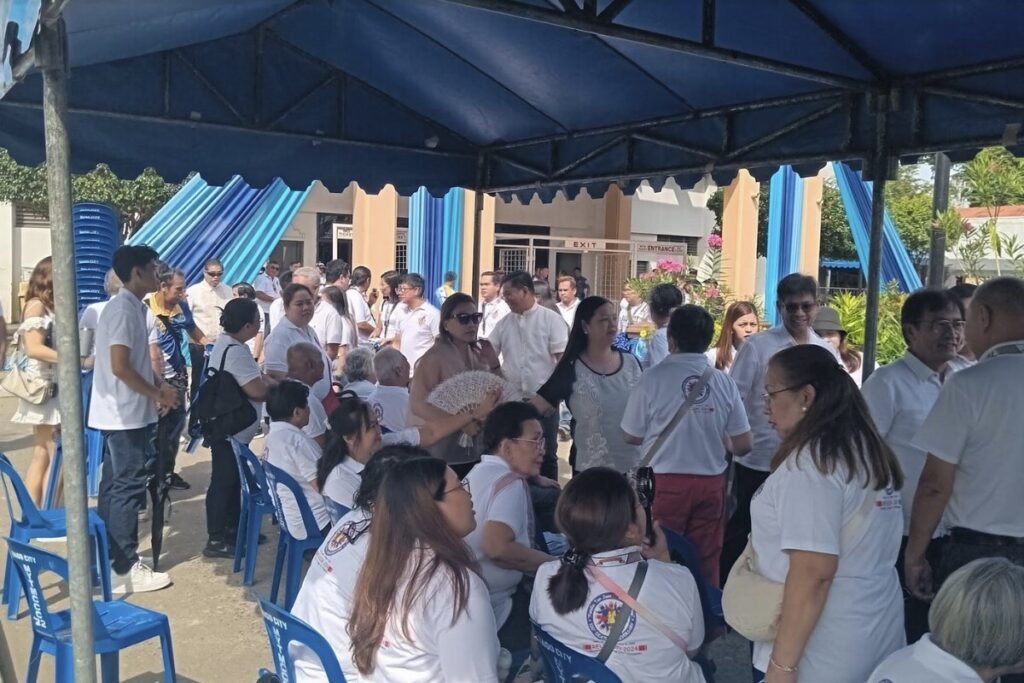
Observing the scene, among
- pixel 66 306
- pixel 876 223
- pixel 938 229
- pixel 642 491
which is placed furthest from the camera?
pixel 938 229

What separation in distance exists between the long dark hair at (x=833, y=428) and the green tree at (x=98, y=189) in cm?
2057

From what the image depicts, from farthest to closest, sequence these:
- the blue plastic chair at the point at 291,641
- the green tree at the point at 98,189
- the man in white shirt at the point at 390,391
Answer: the green tree at the point at 98,189
the man in white shirt at the point at 390,391
the blue plastic chair at the point at 291,641

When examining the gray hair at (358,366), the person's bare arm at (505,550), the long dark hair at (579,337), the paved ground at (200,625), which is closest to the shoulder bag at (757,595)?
the person's bare arm at (505,550)

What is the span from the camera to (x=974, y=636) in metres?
1.67

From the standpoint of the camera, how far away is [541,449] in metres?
2.94

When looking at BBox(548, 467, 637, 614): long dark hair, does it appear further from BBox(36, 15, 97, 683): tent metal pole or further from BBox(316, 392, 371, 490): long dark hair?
BBox(316, 392, 371, 490): long dark hair

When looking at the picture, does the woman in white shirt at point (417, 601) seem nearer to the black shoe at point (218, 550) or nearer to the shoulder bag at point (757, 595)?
the shoulder bag at point (757, 595)

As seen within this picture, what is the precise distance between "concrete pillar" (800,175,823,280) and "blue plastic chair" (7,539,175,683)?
14604mm

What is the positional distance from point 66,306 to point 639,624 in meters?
1.53

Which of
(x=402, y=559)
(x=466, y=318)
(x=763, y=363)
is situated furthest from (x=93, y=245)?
(x=402, y=559)

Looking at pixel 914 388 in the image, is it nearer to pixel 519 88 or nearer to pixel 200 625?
pixel 200 625

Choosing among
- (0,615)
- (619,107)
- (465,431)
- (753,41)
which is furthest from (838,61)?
(0,615)

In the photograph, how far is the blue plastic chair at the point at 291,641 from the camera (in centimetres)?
197

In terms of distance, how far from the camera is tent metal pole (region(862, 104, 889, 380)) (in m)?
4.18
